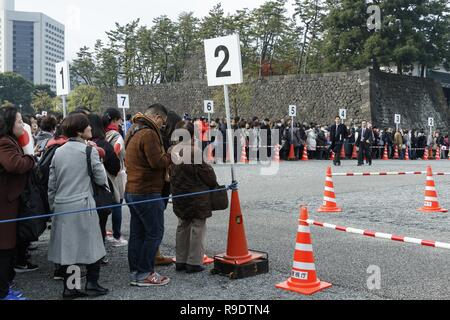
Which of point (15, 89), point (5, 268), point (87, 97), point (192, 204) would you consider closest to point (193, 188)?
point (192, 204)

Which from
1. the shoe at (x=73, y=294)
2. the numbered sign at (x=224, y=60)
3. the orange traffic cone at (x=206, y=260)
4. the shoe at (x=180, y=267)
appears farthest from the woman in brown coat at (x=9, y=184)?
the numbered sign at (x=224, y=60)

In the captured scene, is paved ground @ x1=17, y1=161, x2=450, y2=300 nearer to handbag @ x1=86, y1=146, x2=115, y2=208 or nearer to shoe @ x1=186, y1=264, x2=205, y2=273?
shoe @ x1=186, y1=264, x2=205, y2=273

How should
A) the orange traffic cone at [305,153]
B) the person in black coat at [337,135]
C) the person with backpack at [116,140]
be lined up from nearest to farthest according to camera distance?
1. the person with backpack at [116,140]
2. the person in black coat at [337,135]
3. the orange traffic cone at [305,153]

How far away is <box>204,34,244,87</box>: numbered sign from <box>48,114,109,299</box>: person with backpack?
1.73 metres

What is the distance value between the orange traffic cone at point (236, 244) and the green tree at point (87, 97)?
55.6 metres

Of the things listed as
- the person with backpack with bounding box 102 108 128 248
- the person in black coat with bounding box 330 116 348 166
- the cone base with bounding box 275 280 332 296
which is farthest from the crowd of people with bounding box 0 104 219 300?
the person in black coat with bounding box 330 116 348 166

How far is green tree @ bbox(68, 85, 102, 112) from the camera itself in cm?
5906

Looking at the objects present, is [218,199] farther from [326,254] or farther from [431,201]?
[431,201]

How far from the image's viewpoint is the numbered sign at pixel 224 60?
5535mm

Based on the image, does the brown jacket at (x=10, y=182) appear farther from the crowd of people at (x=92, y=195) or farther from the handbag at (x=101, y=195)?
the handbag at (x=101, y=195)

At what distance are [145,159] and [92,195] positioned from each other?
600 mm
